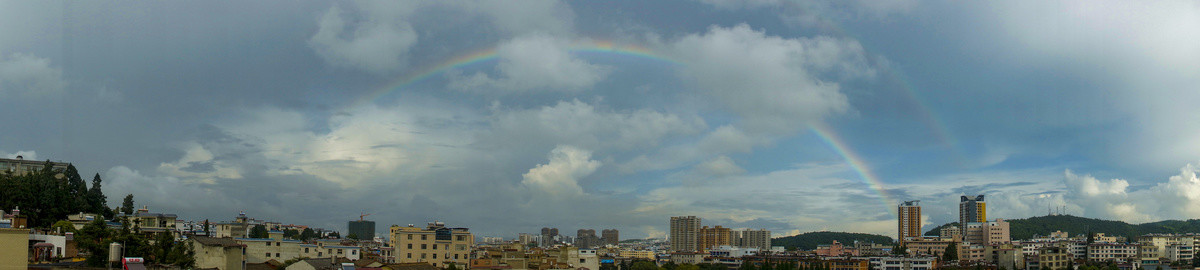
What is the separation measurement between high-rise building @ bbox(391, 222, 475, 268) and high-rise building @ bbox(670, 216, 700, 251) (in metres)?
109

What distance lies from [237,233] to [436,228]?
14.3 metres

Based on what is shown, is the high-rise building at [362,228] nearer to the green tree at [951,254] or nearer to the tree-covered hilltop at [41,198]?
the green tree at [951,254]

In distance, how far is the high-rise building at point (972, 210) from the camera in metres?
140

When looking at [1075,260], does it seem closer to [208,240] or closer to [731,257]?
[731,257]

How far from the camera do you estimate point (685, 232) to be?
524ft

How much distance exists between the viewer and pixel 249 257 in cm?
3894

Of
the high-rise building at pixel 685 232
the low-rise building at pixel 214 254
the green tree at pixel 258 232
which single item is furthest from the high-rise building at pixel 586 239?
the low-rise building at pixel 214 254

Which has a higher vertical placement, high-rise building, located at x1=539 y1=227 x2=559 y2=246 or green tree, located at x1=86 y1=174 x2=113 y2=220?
green tree, located at x1=86 y1=174 x2=113 y2=220

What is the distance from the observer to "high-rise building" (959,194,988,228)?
140 meters

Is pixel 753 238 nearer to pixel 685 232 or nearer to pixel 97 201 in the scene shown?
pixel 685 232

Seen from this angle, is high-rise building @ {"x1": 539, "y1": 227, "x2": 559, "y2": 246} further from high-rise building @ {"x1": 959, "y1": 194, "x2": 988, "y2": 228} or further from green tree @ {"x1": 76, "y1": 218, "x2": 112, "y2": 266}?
green tree @ {"x1": 76, "y1": 218, "x2": 112, "y2": 266}

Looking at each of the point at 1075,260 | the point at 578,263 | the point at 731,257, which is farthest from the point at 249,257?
the point at 1075,260

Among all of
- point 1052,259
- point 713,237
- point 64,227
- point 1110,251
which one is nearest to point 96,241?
point 64,227

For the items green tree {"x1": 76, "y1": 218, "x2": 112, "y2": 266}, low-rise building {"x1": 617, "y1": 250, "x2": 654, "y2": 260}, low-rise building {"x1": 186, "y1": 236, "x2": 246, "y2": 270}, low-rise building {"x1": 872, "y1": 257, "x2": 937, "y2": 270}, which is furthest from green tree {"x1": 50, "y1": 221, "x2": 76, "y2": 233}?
low-rise building {"x1": 617, "y1": 250, "x2": 654, "y2": 260}
